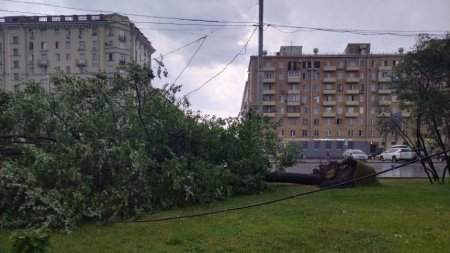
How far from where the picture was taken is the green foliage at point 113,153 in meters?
7.75

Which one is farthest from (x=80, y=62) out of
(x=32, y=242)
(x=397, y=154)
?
(x=32, y=242)

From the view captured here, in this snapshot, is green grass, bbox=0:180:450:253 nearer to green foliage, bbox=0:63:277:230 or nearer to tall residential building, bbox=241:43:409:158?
green foliage, bbox=0:63:277:230

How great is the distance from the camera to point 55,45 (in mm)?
74562

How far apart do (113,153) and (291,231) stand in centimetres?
416

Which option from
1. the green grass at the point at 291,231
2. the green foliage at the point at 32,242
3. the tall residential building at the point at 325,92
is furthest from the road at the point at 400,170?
the tall residential building at the point at 325,92

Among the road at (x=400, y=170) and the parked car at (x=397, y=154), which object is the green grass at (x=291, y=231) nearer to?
the road at (x=400, y=170)

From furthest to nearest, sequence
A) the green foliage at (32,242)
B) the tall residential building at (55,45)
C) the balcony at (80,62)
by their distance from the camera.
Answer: the balcony at (80,62)
the tall residential building at (55,45)
the green foliage at (32,242)

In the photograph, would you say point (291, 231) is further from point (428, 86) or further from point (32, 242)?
point (428, 86)

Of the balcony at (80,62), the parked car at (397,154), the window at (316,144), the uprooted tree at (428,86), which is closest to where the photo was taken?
the uprooted tree at (428,86)

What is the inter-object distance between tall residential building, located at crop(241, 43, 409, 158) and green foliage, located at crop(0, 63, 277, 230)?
67.0 meters

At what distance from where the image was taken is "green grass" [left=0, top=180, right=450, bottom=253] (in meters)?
5.53

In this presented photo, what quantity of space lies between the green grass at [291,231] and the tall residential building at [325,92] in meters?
69.6

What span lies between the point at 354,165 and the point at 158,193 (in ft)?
20.0

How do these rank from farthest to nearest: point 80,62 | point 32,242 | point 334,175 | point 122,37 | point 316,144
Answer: point 80,62
point 122,37
point 316,144
point 334,175
point 32,242
